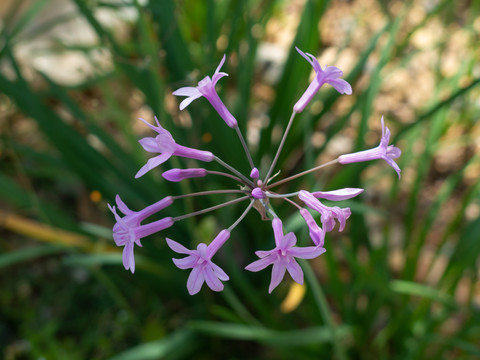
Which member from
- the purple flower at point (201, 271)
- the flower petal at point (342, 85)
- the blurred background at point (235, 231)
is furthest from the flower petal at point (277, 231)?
the blurred background at point (235, 231)

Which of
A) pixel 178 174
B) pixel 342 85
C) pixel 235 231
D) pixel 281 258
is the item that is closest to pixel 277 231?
pixel 281 258

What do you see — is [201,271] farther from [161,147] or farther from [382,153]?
[382,153]

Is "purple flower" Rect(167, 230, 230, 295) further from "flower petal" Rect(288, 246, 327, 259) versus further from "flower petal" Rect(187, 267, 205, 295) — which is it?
"flower petal" Rect(288, 246, 327, 259)

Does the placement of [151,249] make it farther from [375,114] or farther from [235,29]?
[375,114]

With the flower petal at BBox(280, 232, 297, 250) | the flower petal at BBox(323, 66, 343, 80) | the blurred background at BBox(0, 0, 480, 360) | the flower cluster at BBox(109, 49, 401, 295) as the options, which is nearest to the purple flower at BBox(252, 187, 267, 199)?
the flower cluster at BBox(109, 49, 401, 295)

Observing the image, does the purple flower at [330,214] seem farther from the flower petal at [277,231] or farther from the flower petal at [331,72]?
the flower petal at [331,72]

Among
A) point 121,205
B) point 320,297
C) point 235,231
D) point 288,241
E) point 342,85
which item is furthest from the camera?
point 235,231

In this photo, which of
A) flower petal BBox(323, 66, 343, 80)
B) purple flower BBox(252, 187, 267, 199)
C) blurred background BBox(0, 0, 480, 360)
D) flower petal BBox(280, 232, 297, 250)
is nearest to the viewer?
flower petal BBox(280, 232, 297, 250)

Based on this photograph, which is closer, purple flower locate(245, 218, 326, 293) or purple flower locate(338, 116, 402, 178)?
purple flower locate(245, 218, 326, 293)

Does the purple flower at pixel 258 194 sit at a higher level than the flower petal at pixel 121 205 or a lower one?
higher

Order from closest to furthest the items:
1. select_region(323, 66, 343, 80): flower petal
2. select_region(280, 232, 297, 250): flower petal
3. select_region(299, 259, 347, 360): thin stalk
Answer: select_region(280, 232, 297, 250): flower petal → select_region(323, 66, 343, 80): flower petal → select_region(299, 259, 347, 360): thin stalk

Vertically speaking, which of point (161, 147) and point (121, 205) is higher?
point (161, 147)

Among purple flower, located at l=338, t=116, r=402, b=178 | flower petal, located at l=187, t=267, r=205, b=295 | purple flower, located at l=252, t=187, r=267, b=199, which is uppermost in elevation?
purple flower, located at l=338, t=116, r=402, b=178

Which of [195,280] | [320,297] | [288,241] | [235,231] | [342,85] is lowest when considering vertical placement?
[235,231]
